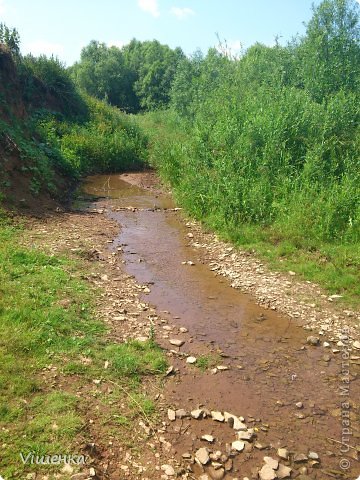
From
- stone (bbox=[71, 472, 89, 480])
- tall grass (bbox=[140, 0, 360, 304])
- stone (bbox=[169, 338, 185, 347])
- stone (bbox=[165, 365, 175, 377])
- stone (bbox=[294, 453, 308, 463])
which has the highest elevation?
tall grass (bbox=[140, 0, 360, 304])

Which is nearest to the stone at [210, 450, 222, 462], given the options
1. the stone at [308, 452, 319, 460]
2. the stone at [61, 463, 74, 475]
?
the stone at [308, 452, 319, 460]

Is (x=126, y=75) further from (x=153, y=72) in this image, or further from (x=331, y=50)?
(x=331, y=50)

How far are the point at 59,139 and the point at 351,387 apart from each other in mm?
17437

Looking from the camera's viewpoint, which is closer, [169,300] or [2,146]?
[169,300]

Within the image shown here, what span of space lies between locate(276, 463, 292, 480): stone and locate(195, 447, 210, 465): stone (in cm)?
74

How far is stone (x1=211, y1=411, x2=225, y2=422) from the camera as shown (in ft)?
15.8

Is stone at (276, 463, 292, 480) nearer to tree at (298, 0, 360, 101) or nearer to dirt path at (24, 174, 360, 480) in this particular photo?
dirt path at (24, 174, 360, 480)

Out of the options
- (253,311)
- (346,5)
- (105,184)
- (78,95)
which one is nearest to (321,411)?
(253,311)

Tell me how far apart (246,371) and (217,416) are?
1.10m

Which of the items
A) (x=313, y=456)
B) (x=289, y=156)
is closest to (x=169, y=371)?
(x=313, y=456)

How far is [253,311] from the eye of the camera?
24.8 ft

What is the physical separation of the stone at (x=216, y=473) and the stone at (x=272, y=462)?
0.49 meters

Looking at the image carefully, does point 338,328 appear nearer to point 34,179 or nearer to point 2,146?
point 34,179

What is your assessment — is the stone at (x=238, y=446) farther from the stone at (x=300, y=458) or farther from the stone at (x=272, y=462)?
the stone at (x=300, y=458)
